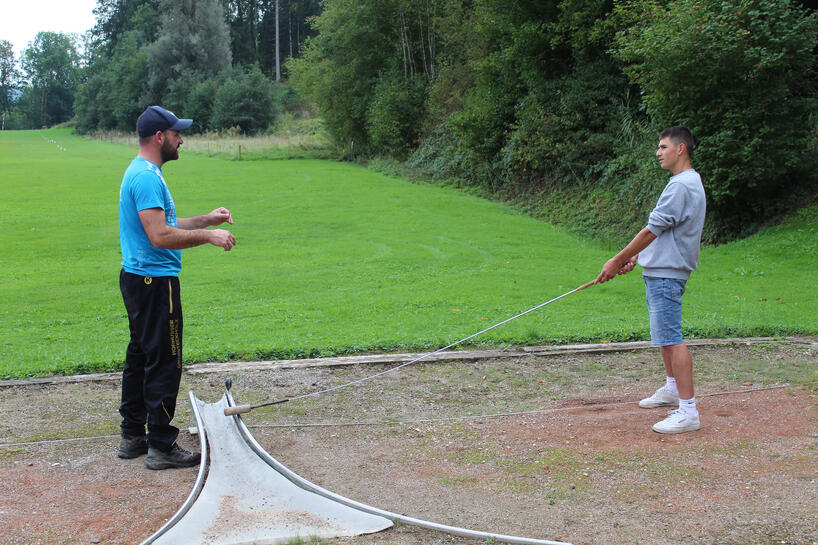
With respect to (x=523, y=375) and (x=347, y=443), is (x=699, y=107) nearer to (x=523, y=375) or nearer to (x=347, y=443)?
(x=523, y=375)

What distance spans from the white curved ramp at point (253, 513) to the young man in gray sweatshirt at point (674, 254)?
2.50 metres

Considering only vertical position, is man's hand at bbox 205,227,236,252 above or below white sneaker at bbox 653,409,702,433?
above

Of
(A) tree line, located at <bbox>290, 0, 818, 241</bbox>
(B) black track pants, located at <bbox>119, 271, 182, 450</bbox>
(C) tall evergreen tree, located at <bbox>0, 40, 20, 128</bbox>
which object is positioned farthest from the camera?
(C) tall evergreen tree, located at <bbox>0, 40, 20, 128</bbox>

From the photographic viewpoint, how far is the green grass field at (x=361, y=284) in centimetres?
809

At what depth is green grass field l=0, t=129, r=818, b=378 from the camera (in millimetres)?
8086

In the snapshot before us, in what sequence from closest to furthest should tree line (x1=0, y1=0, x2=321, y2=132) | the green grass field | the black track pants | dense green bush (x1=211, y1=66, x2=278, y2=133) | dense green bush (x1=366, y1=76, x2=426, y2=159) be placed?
the black track pants → the green grass field → dense green bush (x1=366, y1=76, x2=426, y2=159) → dense green bush (x1=211, y1=66, x2=278, y2=133) → tree line (x1=0, y1=0, x2=321, y2=132)

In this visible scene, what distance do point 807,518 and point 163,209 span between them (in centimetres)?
419

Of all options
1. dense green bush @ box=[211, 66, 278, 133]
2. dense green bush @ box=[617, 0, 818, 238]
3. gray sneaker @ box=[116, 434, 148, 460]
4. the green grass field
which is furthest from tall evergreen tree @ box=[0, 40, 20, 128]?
gray sneaker @ box=[116, 434, 148, 460]

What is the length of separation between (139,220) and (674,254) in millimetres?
3738

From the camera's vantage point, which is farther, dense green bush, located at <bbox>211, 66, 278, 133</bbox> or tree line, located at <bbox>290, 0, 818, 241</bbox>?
dense green bush, located at <bbox>211, 66, 278, 133</bbox>

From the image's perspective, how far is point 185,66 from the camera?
69750 mm

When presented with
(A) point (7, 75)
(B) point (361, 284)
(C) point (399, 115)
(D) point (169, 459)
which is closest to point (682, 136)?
(D) point (169, 459)

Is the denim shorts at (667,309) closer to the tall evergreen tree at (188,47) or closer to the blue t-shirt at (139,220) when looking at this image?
the blue t-shirt at (139,220)

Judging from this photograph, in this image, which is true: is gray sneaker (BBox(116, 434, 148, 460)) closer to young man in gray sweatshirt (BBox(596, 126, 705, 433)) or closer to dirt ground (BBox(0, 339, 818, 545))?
dirt ground (BBox(0, 339, 818, 545))
